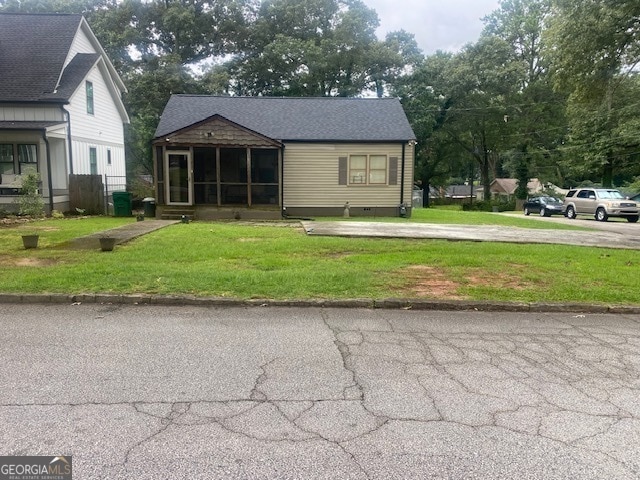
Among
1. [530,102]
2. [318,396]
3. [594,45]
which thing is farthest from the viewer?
[530,102]

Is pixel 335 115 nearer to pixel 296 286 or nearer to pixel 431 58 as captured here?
pixel 296 286

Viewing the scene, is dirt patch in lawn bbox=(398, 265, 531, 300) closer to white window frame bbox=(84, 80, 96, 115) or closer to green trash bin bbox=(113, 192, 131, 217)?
green trash bin bbox=(113, 192, 131, 217)

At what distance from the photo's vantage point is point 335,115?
22375 mm

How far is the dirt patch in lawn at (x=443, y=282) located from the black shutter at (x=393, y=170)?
491 inches

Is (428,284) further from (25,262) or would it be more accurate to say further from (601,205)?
(601,205)

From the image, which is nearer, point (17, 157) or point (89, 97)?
point (17, 157)

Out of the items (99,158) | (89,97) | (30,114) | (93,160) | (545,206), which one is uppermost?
(89,97)

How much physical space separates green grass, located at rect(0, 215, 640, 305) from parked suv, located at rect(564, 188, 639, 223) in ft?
54.3

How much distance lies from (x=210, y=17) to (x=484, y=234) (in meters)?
35.7

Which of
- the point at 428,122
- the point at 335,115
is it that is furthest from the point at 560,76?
the point at 428,122

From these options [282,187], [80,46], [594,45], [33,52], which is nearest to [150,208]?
[282,187]

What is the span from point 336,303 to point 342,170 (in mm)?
14733

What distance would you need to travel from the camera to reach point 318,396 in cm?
374

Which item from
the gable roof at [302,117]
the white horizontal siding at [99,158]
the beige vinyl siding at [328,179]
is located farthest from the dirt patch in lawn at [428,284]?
the white horizontal siding at [99,158]
